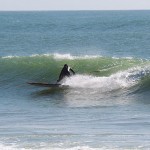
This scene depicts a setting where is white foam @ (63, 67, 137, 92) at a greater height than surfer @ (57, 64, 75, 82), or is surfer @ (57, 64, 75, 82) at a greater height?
surfer @ (57, 64, 75, 82)

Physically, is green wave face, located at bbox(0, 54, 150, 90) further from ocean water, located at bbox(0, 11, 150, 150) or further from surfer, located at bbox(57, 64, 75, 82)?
surfer, located at bbox(57, 64, 75, 82)

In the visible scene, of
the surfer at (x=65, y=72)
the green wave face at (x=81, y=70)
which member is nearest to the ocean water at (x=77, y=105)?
the green wave face at (x=81, y=70)

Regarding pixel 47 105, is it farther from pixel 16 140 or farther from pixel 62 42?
pixel 62 42

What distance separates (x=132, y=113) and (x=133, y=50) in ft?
82.9

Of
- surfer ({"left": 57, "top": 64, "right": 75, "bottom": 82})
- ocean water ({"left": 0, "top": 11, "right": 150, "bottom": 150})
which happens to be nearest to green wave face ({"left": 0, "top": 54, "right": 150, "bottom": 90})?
ocean water ({"left": 0, "top": 11, "right": 150, "bottom": 150})

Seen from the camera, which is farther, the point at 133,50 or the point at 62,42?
the point at 62,42

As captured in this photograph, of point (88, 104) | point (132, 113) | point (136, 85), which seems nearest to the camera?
point (132, 113)

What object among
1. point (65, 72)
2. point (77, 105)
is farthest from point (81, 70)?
point (77, 105)

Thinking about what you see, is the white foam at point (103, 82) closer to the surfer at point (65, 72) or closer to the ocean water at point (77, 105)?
the ocean water at point (77, 105)

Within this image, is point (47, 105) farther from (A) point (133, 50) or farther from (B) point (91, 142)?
(A) point (133, 50)

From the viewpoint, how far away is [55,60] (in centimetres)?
3088

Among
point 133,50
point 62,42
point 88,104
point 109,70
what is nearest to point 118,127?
point 88,104

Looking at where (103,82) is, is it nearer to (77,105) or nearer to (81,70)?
(81,70)

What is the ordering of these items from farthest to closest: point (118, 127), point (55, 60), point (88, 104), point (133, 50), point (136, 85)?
1. point (133, 50)
2. point (55, 60)
3. point (136, 85)
4. point (88, 104)
5. point (118, 127)
